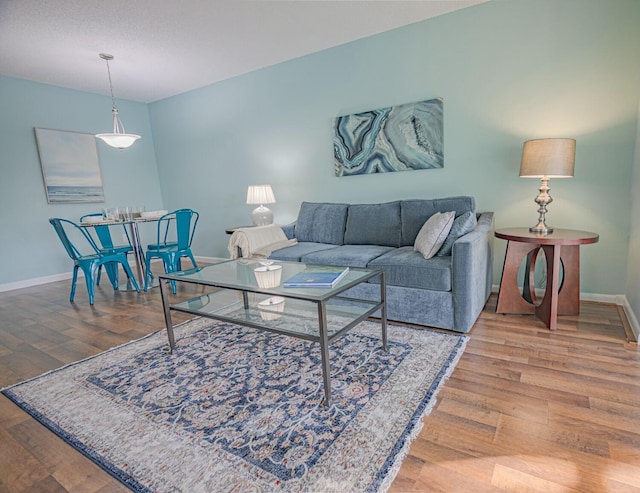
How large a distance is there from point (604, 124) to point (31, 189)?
19.6ft

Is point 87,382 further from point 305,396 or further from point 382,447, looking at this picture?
point 382,447

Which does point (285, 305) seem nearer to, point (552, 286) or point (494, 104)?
point (552, 286)

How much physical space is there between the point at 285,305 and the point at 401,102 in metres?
2.27

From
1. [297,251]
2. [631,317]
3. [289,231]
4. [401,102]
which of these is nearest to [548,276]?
[631,317]

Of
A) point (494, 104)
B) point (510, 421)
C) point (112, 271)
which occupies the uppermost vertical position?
point (494, 104)

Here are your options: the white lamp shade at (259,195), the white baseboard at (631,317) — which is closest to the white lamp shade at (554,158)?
the white baseboard at (631,317)

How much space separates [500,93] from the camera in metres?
2.77

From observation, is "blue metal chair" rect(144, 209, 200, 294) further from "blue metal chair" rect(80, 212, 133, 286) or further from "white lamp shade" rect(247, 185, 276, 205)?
"white lamp shade" rect(247, 185, 276, 205)

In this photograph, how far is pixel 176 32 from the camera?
10.1 ft

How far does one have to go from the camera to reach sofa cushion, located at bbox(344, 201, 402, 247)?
9.80 ft

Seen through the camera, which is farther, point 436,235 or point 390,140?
point 390,140

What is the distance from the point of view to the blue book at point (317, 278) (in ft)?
5.57

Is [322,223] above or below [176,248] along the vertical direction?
above

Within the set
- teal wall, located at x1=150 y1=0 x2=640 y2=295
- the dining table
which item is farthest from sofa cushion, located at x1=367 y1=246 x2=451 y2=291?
the dining table
